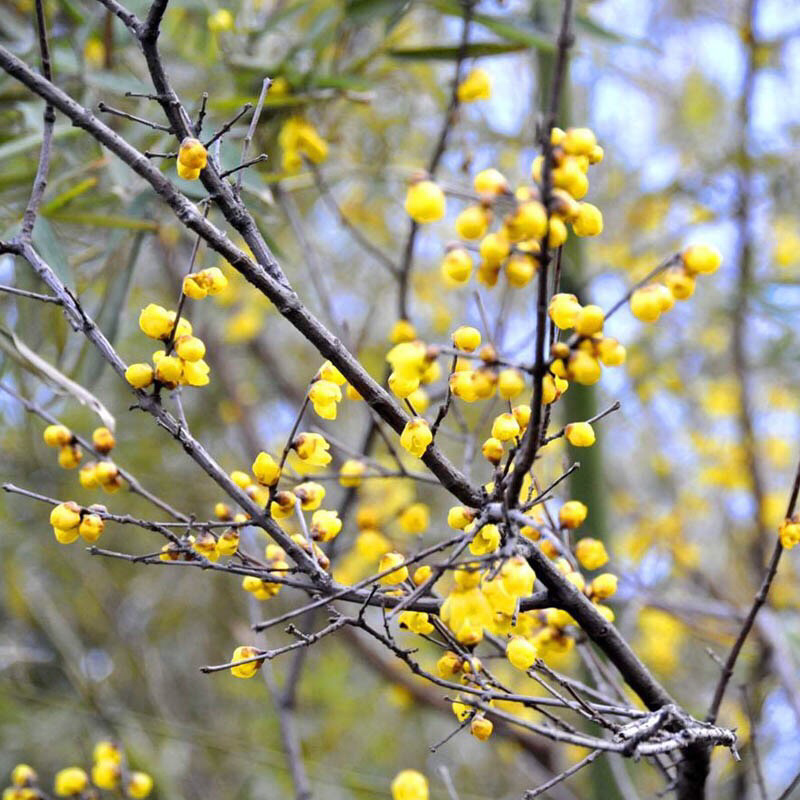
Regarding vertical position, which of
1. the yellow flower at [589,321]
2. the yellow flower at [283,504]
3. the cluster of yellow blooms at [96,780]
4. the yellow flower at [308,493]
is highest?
the yellow flower at [308,493]

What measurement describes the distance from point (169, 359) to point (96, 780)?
0.53m

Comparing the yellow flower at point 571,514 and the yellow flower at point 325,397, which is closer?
the yellow flower at point 325,397

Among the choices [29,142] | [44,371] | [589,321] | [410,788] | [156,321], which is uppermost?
[29,142]

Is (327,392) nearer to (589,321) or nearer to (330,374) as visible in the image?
(330,374)

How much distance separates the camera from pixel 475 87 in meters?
0.86

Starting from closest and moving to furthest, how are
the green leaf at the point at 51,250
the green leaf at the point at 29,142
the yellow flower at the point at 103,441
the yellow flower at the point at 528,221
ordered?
the yellow flower at the point at 528,221 < the yellow flower at the point at 103,441 < the green leaf at the point at 51,250 < the green leaf at the point at 29,142

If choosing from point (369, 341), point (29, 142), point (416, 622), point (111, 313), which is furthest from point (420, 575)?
point (369, 341)

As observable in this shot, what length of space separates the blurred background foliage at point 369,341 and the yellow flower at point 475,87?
4 cm

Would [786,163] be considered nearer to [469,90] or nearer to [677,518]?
[677,518]

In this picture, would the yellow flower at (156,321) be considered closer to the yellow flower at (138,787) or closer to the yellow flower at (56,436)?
the yellow flower at (56,436)

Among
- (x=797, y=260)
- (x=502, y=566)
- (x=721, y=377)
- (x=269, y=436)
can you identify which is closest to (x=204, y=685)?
(x=269, y=436)

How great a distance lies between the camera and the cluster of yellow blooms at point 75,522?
0.50 m

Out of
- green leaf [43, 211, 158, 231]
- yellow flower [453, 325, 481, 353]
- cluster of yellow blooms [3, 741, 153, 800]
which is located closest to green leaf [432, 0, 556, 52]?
green leaf [43, 211, 158, 231]

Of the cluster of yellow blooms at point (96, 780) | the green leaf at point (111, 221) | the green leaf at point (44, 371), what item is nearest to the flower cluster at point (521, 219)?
the green leaf at point (44, 371)
